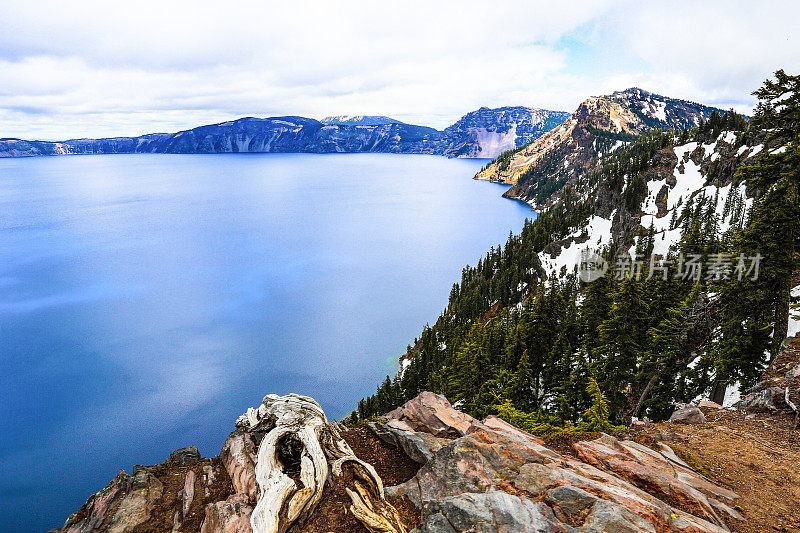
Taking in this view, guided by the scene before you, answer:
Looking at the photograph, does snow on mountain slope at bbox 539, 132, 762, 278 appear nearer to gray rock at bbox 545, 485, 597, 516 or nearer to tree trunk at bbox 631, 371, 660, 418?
tree trunk at bbox 631, 371, 660, 418

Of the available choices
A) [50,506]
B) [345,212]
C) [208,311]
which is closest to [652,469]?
[50,506]

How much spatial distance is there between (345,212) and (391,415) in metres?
183

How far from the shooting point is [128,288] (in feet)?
304

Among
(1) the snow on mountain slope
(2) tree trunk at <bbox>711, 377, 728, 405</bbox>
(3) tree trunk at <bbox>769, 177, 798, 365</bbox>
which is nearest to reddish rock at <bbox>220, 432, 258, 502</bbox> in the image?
(3) tree trunk at <bbox>769, 177, 798, 365</bbox>

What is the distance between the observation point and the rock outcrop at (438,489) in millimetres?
8602

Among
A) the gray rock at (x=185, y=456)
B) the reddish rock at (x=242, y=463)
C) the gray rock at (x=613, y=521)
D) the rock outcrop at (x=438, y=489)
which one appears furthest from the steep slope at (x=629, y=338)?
the gray rock at (x=185, y=456)

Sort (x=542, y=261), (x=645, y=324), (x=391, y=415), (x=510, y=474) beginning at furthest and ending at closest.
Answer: (x=542, y=261), (x=645, y=324), (x=391, y=415), (x=510, y=474)

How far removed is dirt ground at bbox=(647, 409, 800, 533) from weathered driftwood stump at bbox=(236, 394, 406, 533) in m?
9.42

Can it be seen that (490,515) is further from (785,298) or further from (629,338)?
(629,338)

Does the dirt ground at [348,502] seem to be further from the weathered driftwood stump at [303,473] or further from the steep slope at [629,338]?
the steep slope at [629,338]

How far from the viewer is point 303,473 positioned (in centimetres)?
1071

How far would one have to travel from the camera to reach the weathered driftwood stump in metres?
9.55

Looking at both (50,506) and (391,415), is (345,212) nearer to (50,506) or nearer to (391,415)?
(50,506)

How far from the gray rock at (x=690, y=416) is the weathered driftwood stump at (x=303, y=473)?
49.3ft
